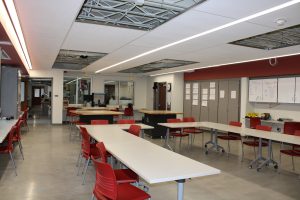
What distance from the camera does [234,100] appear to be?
30.4 feet

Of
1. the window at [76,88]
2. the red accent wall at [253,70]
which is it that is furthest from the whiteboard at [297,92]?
the window at [76,88]

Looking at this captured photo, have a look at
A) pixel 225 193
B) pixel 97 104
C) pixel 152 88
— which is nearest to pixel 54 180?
pixel 225 193

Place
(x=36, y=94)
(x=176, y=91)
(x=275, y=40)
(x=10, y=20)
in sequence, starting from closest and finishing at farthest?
(x=10, y=20)
(x=275, y=40)
(x=176, y=91)
(x=36, y=94)

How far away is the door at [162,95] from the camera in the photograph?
1277 centimetres

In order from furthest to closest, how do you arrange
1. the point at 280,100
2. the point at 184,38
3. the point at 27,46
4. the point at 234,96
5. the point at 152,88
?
the point at 152,88, the point at 234,96, the point at 280,100, the point at 27,46, the point at 184,38

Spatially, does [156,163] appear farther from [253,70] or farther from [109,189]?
[253,70]

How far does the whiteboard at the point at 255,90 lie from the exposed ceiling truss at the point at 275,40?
9.60 ft

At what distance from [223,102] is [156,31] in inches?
242

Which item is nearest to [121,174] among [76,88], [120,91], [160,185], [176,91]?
[160,185]

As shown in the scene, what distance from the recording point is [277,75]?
25.5ft

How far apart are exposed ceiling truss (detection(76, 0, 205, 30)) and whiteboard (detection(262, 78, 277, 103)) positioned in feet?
17.8

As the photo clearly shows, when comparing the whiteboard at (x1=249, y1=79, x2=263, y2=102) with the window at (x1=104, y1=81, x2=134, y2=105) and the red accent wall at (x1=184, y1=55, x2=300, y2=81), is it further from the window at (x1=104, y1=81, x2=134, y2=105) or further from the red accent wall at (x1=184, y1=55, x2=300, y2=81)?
the window at (x1=104, y1=81, x2=134, y2=105)

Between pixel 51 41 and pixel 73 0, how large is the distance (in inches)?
99.6

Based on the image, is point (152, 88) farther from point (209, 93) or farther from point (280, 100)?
point (280, 100)
